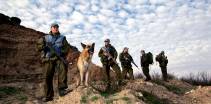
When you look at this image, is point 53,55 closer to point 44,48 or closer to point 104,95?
point 44,48

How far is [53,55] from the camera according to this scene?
11.6m

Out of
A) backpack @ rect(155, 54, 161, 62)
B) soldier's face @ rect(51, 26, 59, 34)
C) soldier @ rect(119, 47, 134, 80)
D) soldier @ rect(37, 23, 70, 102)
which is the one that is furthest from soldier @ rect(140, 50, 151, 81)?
Answer: soldier's face @ rect(51, 26, 59, 34)

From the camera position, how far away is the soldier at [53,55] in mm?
11609

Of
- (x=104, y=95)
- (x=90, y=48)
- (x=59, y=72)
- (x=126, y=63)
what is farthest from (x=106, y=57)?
(x=126, y=63)

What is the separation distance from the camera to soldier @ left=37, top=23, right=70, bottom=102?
38.1 ft

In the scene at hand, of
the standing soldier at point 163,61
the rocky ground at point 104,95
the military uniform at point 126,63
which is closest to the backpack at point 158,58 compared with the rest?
the standing soldier at point 163,61

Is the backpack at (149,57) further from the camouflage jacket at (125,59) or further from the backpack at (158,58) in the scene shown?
the backpack at (158,58)

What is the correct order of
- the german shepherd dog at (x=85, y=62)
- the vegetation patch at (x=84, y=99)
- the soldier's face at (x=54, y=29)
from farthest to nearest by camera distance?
the german shepherd dog at (x=85, y=62), the soldier's face at (x=54, y=29), the vegetation patch at (x=84, y=99)

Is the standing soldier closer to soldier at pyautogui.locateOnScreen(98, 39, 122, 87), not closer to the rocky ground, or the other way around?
the rocky ground

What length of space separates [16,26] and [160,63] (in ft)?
24.8

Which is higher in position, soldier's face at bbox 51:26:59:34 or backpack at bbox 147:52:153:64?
soldier's face at bbox 51:26:59:34

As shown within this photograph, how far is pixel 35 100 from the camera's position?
40.3 feet

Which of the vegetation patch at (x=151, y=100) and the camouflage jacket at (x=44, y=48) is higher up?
the camouflage jacket at (x=44, y=48)

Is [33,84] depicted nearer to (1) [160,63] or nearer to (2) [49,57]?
(2) [49,57]
